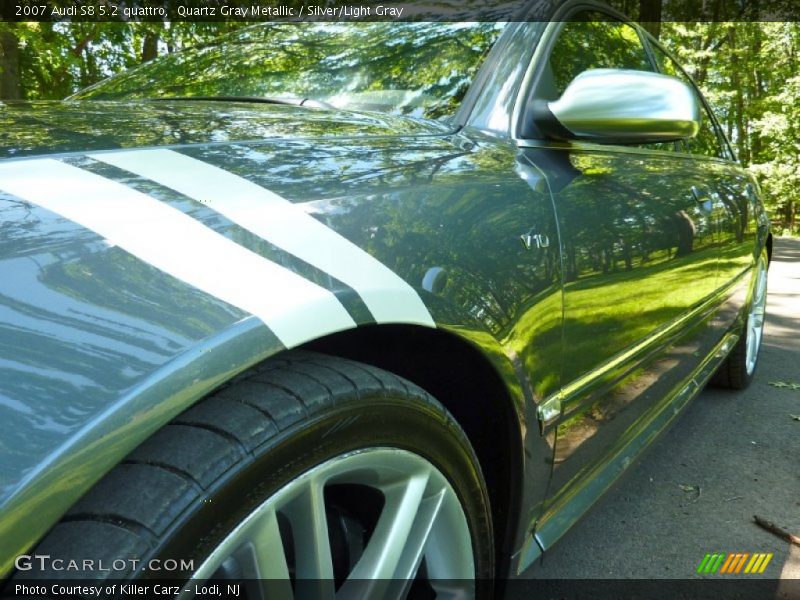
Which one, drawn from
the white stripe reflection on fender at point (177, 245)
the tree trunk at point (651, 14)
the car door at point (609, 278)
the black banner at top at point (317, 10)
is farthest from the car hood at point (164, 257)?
the tree trunk at point (651, 14)

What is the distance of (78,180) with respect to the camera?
32.3 inches

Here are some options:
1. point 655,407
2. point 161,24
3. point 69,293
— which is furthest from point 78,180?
point 161,24

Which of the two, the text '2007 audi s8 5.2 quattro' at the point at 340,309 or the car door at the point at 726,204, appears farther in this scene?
the car door at the point at 726,204

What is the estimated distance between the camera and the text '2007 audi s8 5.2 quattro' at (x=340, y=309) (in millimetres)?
685

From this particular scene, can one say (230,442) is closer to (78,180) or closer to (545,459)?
(78,180)

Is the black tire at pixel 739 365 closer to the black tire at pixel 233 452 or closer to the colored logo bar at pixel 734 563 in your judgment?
the colored logo bar at pixel 734 563

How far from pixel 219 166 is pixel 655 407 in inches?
61.5

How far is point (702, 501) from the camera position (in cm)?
234

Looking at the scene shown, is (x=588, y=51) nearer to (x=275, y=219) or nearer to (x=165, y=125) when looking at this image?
(x=165, y=125)

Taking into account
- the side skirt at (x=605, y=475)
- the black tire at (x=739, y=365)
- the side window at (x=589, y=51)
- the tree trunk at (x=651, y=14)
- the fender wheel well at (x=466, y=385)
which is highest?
the tree trunk at (x=651, y=14)

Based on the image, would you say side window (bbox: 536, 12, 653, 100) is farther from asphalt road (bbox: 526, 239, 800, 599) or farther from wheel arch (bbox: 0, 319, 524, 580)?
asphalt road (bbox: 526, 239, 800, 599)

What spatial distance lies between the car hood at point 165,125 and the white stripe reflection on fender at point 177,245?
96mm

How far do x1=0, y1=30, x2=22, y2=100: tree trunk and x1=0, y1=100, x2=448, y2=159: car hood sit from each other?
16.5 ft

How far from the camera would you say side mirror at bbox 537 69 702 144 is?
5.02 feet
